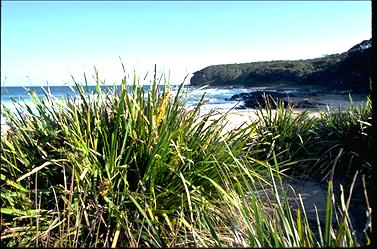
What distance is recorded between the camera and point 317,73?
61531mm

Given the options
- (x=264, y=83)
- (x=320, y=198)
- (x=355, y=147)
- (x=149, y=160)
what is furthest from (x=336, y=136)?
(x=264, y=83)

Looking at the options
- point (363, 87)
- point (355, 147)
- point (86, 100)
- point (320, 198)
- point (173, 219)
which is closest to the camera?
point (173, 219)

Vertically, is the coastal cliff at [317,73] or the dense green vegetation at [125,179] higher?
the coastal cliff at [317,73]

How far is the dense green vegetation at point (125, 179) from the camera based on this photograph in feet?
7.71

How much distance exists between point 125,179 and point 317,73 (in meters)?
63.1

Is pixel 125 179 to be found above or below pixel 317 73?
below

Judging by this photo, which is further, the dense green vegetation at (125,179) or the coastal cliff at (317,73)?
the coastal cliff at (317,73)

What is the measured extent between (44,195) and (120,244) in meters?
0.64

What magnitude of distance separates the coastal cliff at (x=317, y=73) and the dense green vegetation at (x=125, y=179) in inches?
747

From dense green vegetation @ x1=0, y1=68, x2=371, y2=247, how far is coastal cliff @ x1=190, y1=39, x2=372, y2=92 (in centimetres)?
1898

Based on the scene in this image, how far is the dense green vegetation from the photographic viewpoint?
92.5 inches

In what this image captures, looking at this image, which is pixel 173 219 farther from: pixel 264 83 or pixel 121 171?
pixel 264 83

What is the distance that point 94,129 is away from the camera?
2.82 metres

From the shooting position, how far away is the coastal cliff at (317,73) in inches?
1843
